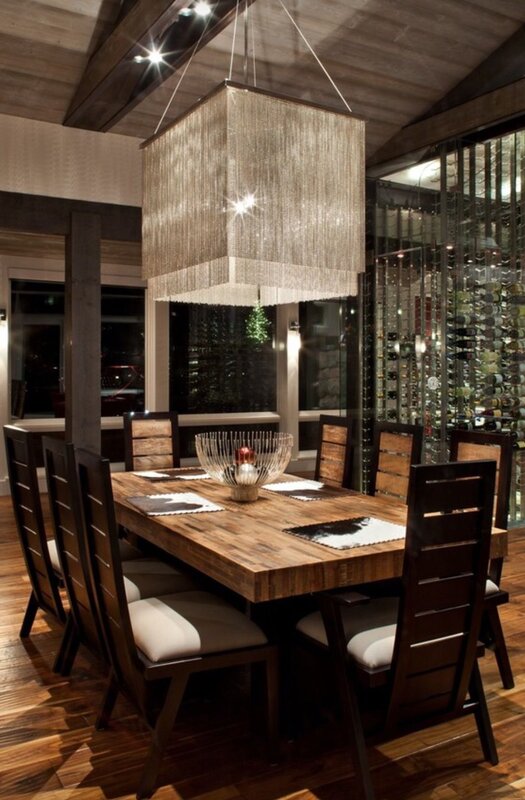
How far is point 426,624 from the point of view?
6.43 ft

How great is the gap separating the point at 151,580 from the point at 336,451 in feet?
5.26

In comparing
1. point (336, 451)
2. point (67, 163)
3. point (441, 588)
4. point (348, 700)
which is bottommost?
point (348, 700)

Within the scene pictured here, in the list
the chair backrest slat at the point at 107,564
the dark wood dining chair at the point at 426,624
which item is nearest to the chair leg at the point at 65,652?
the chair backrest slat at the point at 107,564

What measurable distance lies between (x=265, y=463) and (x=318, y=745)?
1.08 m

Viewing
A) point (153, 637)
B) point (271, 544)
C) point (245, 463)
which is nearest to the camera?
point (153, 637)

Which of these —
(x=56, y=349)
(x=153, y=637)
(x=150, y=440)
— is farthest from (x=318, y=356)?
(x=153, y=637)

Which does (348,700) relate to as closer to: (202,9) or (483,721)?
(483,721)

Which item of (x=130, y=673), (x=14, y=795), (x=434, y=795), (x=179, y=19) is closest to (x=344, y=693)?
(x=434, y=795)

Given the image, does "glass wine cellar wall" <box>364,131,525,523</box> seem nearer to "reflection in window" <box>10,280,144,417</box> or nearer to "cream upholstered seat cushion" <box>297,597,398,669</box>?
"cream upholstered seat cushion" <box>297,597,398,669</box>

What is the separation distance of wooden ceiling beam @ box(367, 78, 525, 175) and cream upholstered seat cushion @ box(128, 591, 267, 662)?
4.17 meters

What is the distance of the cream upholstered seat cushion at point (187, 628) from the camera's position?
6.86 ft

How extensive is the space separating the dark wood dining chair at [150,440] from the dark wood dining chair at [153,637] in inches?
77.6

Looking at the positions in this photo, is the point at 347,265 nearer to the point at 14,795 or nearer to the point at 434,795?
the point at 434,795

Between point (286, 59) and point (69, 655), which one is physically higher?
point (286, 59)
